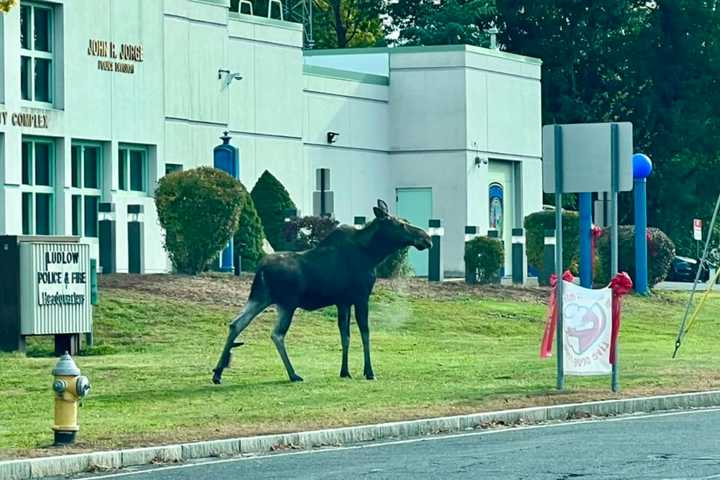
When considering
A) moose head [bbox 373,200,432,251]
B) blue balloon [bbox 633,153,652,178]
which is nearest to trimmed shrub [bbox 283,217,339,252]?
blue balloon [bbox 633,153,652,178]

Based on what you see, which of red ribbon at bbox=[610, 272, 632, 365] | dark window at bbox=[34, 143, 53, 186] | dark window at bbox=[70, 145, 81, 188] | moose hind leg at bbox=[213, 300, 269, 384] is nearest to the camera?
red ribbon at bbox=[610, 272, 632, 365]

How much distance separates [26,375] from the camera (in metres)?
23.7

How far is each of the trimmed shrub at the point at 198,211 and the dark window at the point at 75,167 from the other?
559 centimetres

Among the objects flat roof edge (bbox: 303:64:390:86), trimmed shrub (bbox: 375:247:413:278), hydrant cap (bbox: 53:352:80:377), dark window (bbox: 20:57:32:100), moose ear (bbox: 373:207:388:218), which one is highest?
flat roof edge (bbox: 303:64:390:86)

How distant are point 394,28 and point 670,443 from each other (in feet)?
202

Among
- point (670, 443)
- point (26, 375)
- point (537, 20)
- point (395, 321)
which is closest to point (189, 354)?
point (26, 375)

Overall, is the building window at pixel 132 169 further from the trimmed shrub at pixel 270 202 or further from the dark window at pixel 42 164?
the trimmed shrub at pixel 270 202

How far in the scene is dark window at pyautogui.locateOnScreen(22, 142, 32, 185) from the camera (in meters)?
38.7

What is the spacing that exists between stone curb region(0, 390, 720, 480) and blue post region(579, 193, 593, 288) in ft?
48.3

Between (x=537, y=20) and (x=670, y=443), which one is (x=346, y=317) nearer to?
(x=670, y=443)

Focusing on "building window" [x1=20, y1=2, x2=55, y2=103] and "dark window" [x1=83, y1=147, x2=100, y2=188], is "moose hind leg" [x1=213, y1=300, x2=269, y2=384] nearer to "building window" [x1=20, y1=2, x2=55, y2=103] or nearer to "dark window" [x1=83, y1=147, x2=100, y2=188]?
"building window" [x1=20, y1=2, x2=55, y2=103]

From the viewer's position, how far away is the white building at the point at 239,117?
127 feet

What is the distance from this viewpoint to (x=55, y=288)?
27188 millimetres

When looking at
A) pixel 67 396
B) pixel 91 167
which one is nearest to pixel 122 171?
pixel 91 167
